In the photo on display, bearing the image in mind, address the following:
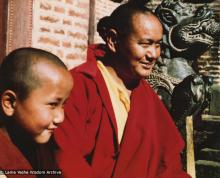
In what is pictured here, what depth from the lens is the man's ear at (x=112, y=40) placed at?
279 cm

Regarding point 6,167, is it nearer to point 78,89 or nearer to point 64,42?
point 78,89

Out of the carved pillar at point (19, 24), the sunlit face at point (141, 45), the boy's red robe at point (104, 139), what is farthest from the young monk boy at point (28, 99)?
the carved pillar at point (19, 24)

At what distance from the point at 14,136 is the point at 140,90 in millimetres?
1191

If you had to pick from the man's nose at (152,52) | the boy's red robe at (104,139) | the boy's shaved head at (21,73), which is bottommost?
the boy's red robe at (104,139)

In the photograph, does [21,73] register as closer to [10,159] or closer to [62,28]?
[10,159]

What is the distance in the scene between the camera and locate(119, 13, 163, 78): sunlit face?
265cm

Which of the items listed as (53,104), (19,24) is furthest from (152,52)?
(19,24)

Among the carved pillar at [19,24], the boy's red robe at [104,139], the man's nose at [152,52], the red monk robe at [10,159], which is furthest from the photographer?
the carved pillar at [19,24]

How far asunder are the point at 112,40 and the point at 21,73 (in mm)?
1012

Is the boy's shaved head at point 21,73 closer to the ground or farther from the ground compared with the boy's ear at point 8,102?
farther from the ground

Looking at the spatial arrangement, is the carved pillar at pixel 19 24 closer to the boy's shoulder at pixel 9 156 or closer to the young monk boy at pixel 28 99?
the young monk boy at pixel 28 99

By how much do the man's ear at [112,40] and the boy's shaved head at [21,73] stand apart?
2.80 feet

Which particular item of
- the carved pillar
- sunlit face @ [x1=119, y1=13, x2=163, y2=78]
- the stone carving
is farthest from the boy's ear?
the stone carving

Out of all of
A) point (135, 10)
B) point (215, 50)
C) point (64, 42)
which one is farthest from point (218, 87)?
point (135, 10)
